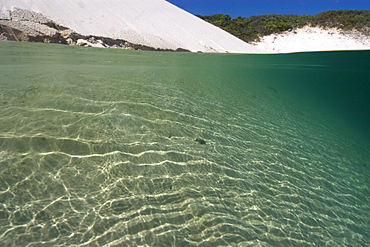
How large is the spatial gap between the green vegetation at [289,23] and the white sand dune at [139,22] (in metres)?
7.94

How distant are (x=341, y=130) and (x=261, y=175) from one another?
3971 millimetres

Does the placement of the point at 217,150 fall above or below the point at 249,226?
above

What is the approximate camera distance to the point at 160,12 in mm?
21531

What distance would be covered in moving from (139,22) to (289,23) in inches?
903

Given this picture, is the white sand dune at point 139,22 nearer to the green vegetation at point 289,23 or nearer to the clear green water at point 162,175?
the green vegetation at point 289,23

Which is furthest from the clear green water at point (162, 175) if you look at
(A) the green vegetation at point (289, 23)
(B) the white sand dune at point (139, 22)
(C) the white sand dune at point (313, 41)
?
(A) the green vegetation at point (289, 23)

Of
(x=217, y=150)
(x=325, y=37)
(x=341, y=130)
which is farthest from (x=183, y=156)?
(x=325, y=37)

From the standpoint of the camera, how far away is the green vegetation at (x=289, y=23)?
27.7m

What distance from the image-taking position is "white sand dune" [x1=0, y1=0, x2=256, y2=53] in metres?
15.2

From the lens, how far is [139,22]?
18859 mm

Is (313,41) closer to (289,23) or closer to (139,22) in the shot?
(289,23)

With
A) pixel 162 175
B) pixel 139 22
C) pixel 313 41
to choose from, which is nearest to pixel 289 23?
pixel 313 41

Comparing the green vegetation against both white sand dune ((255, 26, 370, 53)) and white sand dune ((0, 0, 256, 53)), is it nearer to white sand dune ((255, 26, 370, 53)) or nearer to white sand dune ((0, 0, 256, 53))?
white sand dune ((255, 26, 370, 53))

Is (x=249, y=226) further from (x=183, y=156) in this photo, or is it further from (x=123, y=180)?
(x=123, y=180)
